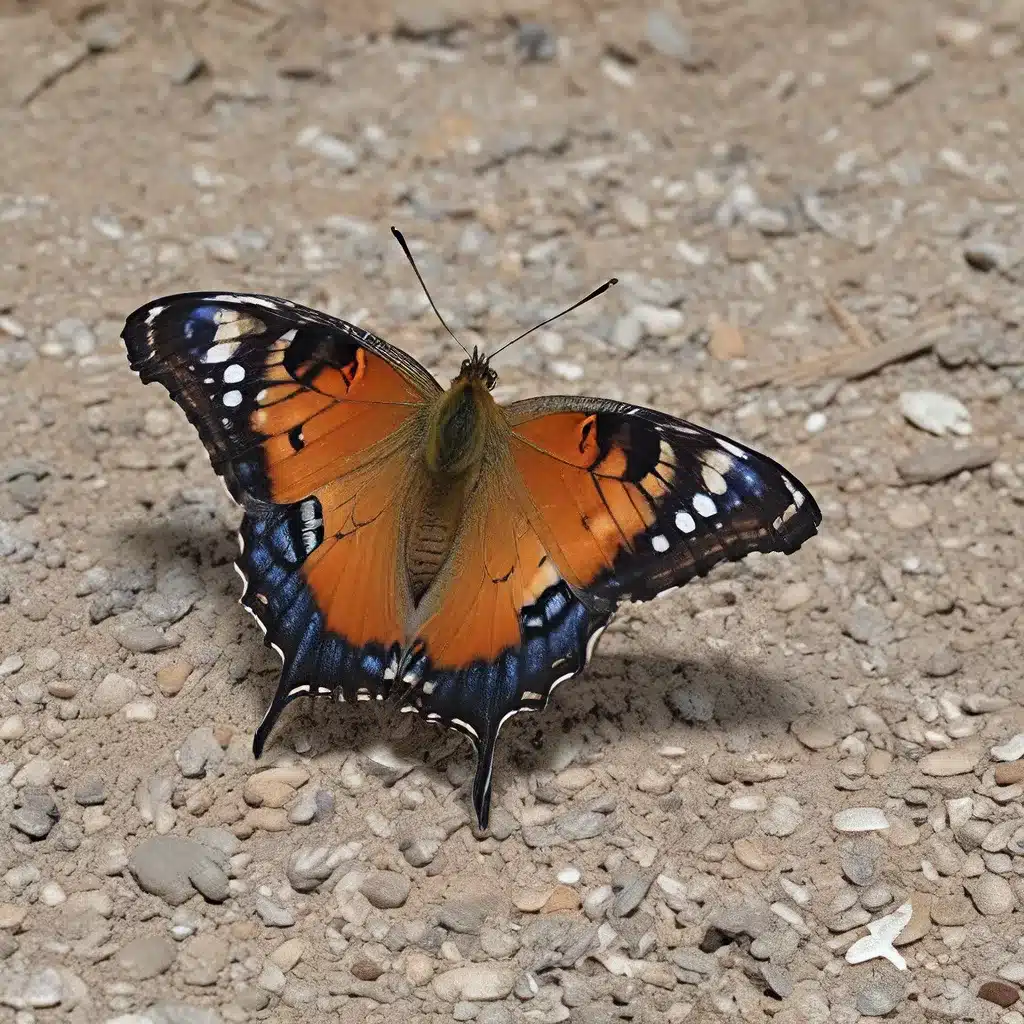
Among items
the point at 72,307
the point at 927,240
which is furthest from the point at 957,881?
the point at 72,307

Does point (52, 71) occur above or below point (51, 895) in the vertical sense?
above

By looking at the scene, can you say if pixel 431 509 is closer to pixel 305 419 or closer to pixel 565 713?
pixel 305 419

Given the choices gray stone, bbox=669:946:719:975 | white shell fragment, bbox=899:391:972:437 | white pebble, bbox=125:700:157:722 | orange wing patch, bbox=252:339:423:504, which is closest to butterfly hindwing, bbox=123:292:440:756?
orange wing patch, bbox=252:339:423:504

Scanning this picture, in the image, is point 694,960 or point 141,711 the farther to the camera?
point 141,711

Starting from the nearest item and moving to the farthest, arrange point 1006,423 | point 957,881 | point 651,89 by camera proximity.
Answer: point 957,881 < point 1006,423 < point 651,89

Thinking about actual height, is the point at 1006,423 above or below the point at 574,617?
below

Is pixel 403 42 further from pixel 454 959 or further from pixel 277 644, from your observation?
pixel 454 959

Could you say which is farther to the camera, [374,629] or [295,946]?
[374,629]

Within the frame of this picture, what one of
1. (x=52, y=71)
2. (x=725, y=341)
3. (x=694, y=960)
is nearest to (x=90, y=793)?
(x=694, y=960)
